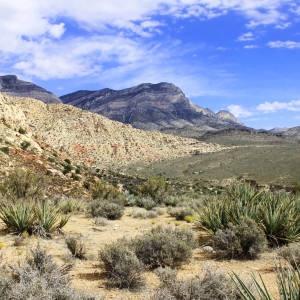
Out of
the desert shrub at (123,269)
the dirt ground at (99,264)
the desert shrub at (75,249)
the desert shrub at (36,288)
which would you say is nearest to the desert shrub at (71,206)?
the dirt ground at (99,264)

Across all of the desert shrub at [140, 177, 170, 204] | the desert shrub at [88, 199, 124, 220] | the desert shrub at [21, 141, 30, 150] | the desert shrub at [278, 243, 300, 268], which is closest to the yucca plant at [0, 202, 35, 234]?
the desert shrub at [88, 199, 124, 220]

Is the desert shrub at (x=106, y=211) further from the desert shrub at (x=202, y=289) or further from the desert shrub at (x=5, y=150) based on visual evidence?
the desert shrub at (x=5, y=150)

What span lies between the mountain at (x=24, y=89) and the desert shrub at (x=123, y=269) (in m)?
190

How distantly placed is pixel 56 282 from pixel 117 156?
2425 inches

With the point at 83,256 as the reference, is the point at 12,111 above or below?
above

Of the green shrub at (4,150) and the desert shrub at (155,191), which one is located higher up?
the green shrub at (4,150)

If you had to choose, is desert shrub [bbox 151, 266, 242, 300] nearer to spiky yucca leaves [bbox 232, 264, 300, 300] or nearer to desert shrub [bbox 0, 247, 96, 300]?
spiky yucca leaves [bbox 232, 264, 300, 300]

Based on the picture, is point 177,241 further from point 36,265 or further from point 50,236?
point 50,236

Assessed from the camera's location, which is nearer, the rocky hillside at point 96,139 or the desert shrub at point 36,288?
the desert shrub at point 36,288

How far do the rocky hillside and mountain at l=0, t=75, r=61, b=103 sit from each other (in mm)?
113516

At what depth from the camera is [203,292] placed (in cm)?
419

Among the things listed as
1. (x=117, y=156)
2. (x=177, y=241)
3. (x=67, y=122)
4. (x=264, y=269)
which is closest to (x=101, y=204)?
(x=177, y=241)

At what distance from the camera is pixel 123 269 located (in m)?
5.04

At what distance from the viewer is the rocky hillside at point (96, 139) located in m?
60.8
